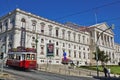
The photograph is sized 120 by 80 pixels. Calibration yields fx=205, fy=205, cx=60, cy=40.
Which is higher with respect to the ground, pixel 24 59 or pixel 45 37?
pixel 45 37

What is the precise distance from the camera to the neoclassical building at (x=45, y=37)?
60.5 metres

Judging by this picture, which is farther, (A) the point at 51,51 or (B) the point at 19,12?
(B) the point at 19,12

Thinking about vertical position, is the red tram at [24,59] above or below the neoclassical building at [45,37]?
below

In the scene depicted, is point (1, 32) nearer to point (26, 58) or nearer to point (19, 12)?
point (19, 12)

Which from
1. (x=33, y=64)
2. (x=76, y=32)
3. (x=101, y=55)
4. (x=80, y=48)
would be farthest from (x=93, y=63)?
(x=33, y=64)

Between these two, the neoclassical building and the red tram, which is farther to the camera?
the neoclassical building

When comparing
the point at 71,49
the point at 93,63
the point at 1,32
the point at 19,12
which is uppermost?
the point at 19,12

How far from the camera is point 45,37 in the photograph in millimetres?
67562

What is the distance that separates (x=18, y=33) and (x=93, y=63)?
3927 centimetres

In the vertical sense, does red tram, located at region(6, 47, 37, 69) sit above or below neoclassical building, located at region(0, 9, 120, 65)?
below

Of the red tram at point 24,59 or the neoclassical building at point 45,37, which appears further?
the neoclassical building at point 45,37

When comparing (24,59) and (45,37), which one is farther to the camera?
(45,37)

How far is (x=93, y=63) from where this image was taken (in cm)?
8650

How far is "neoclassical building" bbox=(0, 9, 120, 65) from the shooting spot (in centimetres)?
6047
